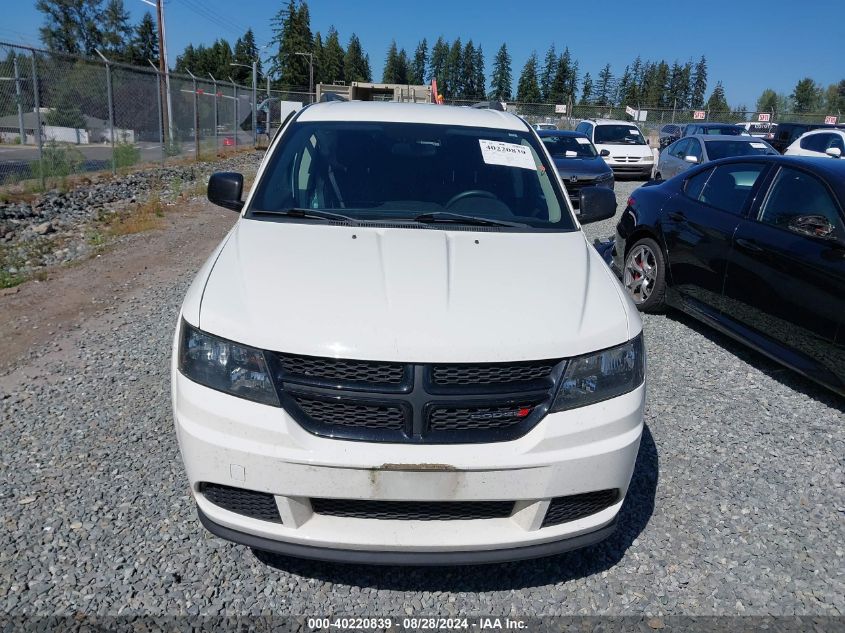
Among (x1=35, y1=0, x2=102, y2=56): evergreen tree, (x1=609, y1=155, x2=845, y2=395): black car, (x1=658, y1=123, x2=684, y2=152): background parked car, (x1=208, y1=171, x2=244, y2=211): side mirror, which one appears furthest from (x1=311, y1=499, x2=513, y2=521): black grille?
(x1=35, y1=0, x2=102, y2=56): evergreen tree

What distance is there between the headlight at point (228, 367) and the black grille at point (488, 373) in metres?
0.58

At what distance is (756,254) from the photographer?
496 centimetres

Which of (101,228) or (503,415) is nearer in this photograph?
(503,415)

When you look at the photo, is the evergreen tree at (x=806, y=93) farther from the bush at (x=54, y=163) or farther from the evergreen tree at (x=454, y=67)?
the bush at (x=54, y=163)

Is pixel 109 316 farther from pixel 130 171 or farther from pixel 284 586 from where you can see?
pixel 130 171

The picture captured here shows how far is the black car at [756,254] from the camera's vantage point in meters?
4.37

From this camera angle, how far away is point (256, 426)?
2283 millimetres

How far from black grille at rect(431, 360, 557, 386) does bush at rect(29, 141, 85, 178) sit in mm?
12423

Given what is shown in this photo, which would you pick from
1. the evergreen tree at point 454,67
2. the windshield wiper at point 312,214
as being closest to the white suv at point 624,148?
the windshield wiper at point 312,214

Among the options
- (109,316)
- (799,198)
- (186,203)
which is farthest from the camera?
(186,203)

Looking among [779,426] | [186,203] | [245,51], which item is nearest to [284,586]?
[779,426]

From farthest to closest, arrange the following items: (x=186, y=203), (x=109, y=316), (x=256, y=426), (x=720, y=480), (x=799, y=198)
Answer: (x=186, y=203)
(x=109, y=316)
(x=799, y=198)
(x=720, y=480)
(x=256, y=426)

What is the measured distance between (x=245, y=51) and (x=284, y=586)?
125 meters

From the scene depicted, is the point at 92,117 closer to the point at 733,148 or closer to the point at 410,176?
the point at 733,148
